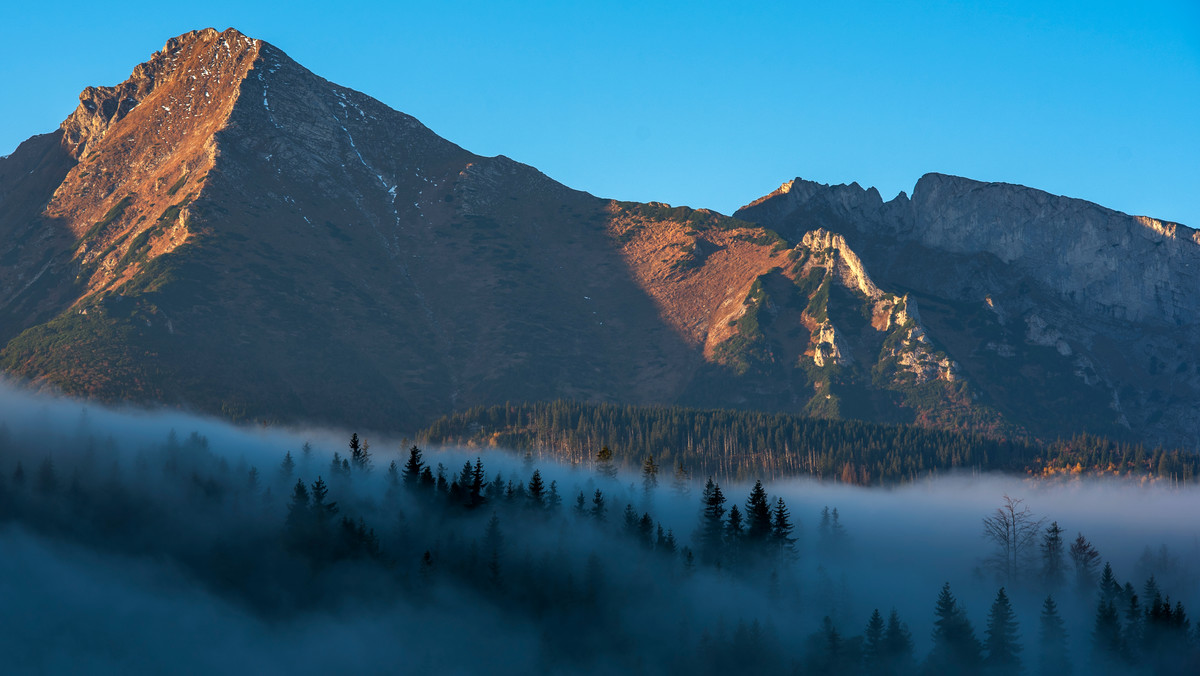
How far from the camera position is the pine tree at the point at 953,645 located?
12781cm

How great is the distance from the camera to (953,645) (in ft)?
428

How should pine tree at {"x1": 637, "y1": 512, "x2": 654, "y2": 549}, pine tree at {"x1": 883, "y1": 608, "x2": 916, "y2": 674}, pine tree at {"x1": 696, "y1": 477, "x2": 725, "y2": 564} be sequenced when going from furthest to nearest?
pine tree at {"x1": 637, "y1": 512, "x2": 654, "y2": 549} → pine tree at {"x1": 696, "y1": 477, "x2": 725, "y2": 564} → pine tree at {"x1": 883, "y1": 608, "x2": 916, "y2": 674}

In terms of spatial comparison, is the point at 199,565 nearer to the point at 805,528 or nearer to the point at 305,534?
the point at 305,534

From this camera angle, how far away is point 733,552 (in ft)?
468

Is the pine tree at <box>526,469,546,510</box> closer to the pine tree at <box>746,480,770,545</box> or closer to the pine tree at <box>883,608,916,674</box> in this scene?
the pine tree at <box>746,480,770,545</box>

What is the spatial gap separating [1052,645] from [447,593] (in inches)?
2922

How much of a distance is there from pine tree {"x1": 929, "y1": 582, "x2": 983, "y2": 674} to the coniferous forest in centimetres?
24

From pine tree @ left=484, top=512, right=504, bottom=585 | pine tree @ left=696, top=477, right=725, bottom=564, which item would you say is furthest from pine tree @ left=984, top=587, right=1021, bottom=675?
pine tree @ left=484, top=512, right=504, bottom=585

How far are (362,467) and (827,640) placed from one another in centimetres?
7495

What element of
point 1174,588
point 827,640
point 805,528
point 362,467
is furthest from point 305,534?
point 1174,588

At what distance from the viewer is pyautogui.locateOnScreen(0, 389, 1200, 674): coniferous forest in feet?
413

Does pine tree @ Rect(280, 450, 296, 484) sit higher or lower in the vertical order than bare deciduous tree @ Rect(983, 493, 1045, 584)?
higher

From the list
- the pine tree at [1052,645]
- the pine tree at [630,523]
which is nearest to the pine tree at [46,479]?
the pine tree at [630,523]

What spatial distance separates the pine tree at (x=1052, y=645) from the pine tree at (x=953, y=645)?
28.0 feet
